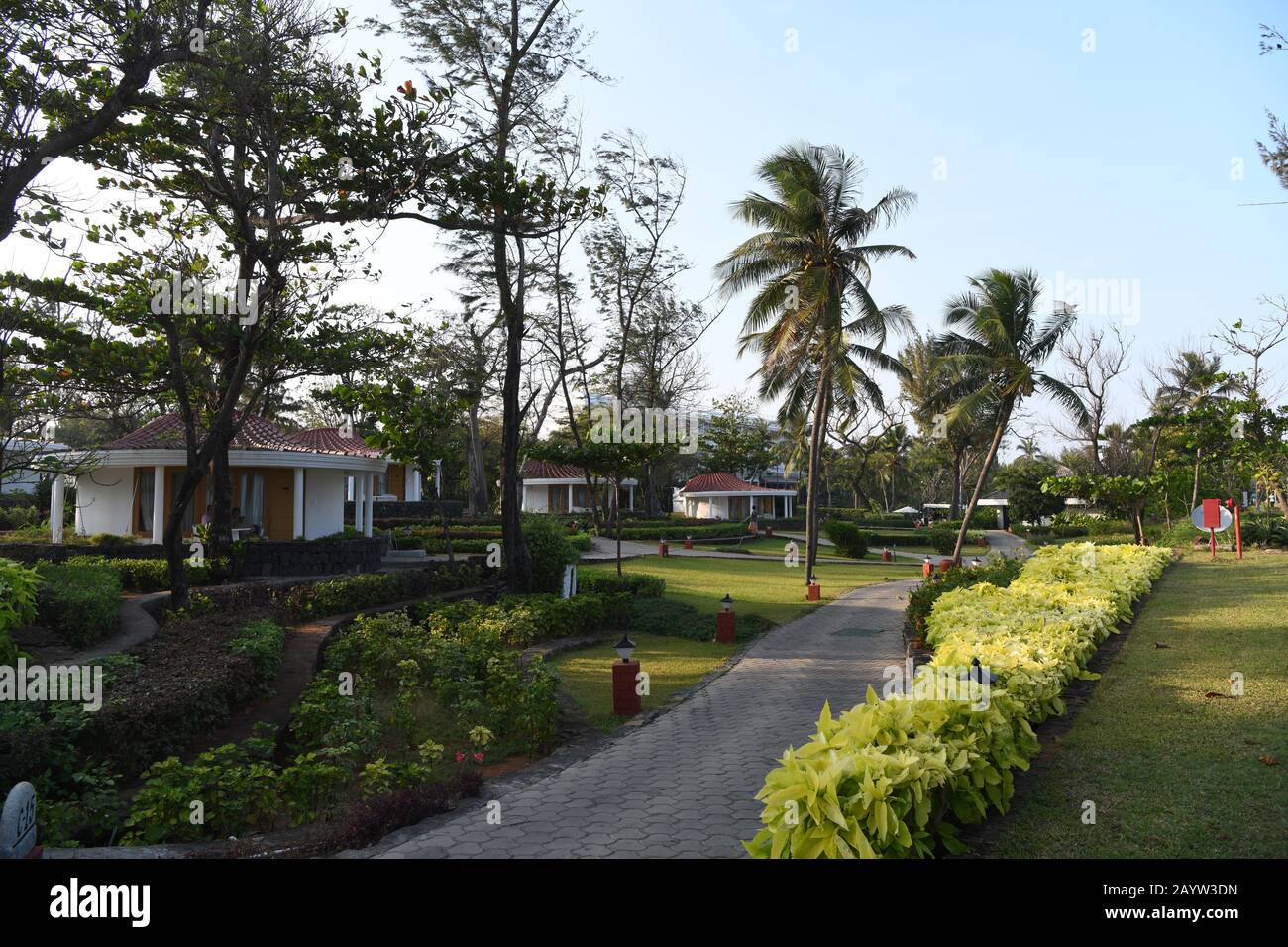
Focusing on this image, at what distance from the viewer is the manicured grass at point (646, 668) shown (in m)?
9.52

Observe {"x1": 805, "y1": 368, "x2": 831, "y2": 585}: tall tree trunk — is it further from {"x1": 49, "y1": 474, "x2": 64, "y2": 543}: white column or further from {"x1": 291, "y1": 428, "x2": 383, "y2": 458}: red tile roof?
{"x1": 49, "y1": 474, "x2": 64, "y2": 543}: white column

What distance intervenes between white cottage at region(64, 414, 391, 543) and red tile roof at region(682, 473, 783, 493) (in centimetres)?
3388

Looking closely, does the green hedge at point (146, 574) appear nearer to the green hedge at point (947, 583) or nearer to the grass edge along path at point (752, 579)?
the grass edge along path at point (752, 579)

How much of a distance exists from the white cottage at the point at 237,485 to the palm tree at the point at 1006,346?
52.9 ft

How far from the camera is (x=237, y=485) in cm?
2112

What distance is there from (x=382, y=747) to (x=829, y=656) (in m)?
6.71

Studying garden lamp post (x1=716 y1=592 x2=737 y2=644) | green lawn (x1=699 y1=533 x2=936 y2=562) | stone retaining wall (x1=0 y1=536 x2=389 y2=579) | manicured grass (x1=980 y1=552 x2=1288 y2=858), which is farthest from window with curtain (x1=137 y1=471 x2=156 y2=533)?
green lawn (x1=699 y1=533 x2=936 y2=562)

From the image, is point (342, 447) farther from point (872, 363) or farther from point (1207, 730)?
point (1207, 730)

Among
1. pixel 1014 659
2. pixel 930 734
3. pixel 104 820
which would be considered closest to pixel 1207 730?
pixel 1014 659

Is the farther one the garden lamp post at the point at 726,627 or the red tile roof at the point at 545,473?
the red tile roof at the point at 545,473

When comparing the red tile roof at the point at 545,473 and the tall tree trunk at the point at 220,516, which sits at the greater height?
the red tile roof at the point at 545,473

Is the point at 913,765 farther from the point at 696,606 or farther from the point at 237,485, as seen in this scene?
the point at 237,485

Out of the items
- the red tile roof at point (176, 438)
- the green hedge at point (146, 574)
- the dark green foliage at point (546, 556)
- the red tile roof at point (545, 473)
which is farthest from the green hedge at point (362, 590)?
the red tile roof at point (545, 473)

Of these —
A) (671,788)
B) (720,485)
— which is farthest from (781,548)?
(671,788)
